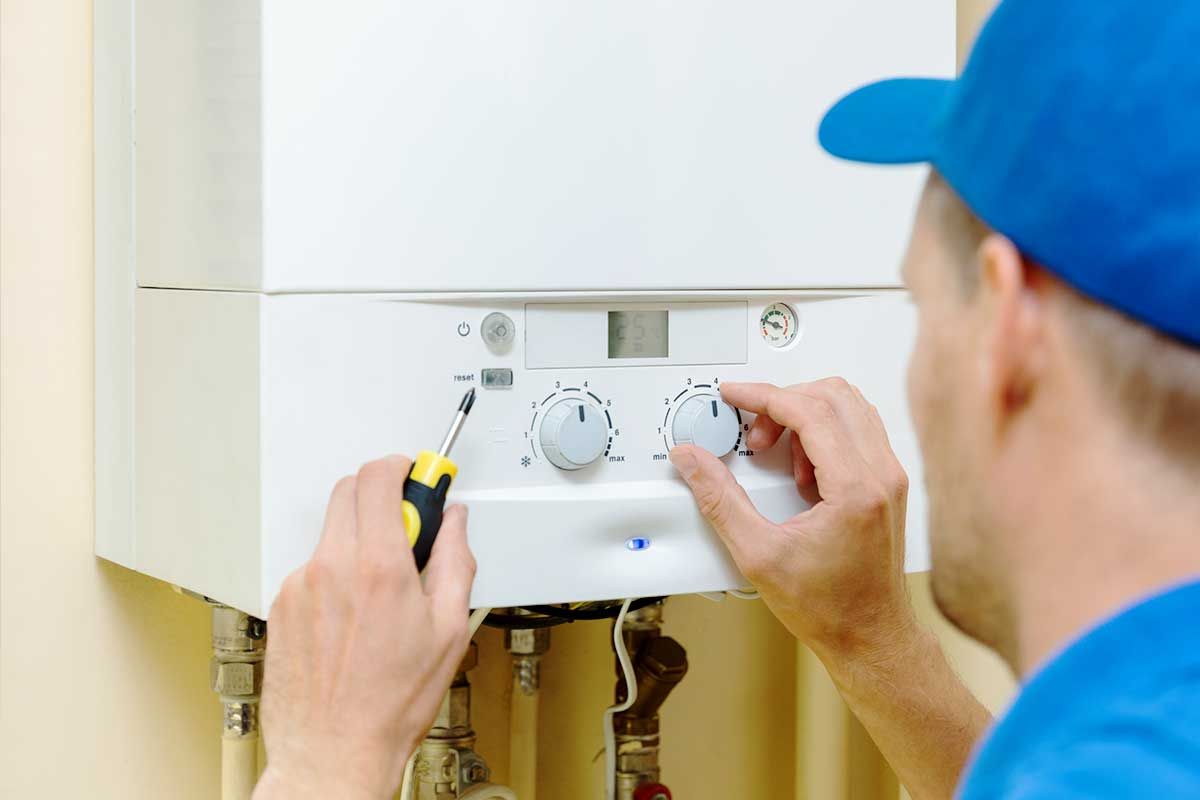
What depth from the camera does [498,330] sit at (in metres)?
0.88

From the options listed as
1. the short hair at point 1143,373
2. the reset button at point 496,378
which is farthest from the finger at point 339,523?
the short hair at point 1143,373

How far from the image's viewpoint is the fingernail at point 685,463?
908 millimetres

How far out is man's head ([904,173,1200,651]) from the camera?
484 millimetres

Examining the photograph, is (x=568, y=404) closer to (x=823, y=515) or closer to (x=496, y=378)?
(x=496, y=378)

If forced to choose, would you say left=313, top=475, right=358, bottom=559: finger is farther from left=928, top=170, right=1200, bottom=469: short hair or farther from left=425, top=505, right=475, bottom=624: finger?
left=928, top=170, right=1200, bottom=469: short hair

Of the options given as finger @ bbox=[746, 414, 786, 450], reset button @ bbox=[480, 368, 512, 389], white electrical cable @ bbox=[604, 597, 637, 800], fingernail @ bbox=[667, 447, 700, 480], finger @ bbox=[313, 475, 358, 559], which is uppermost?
reset button @ bbox=[480, 368, 512, 389]

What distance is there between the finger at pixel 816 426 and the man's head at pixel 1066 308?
1.08 ft

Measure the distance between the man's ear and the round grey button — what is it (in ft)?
1.34

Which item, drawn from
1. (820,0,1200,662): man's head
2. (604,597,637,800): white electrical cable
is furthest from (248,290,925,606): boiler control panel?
(820,0,1200,662): man's head

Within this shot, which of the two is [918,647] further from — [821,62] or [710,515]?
[821,62]

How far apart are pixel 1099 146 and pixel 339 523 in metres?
0.48

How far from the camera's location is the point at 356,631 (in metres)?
0.78

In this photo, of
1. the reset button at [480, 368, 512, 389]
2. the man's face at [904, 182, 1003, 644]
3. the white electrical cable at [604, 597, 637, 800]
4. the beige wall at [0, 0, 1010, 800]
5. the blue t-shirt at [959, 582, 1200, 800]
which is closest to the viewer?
the blue t-shirt at [959, 582, 1200, 800]

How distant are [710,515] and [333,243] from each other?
0.96ft
